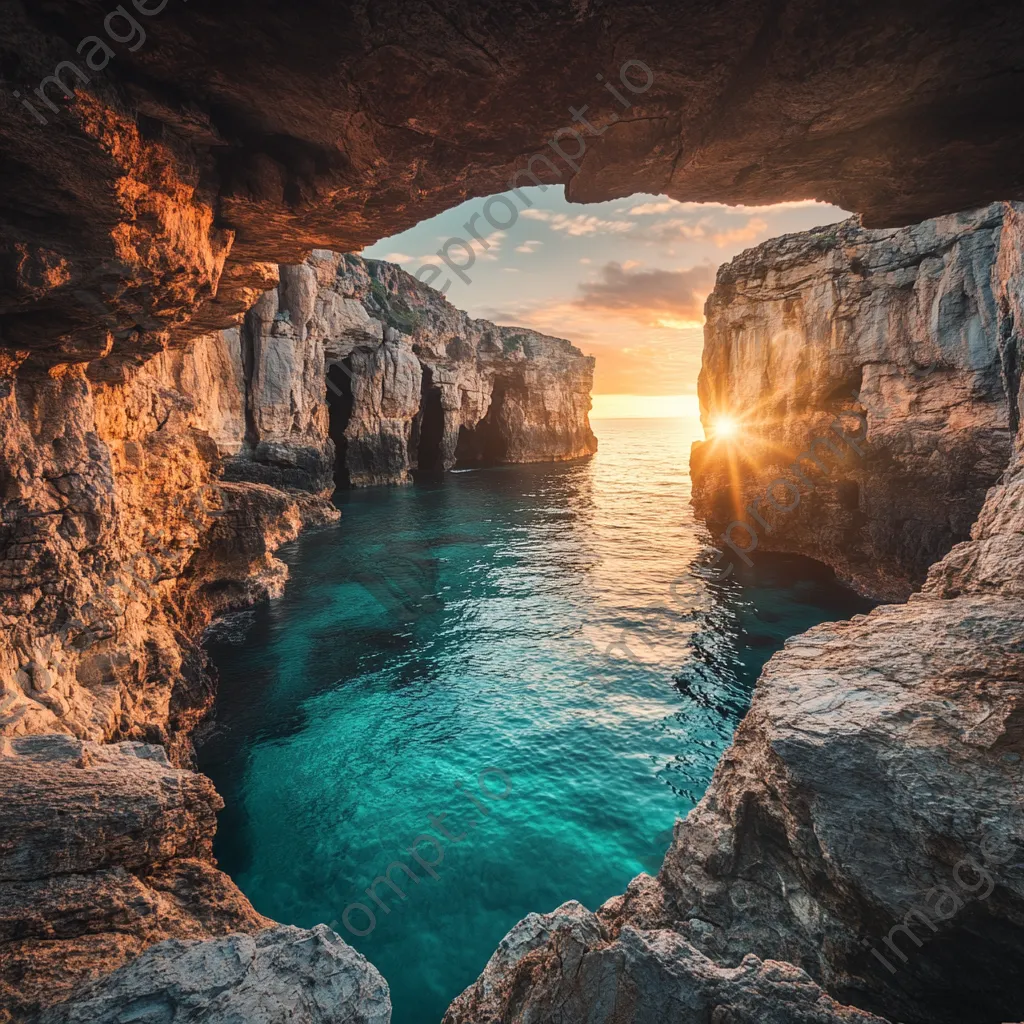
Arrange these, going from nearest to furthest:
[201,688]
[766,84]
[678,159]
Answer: [766,84]
[678,159]
[201,688]

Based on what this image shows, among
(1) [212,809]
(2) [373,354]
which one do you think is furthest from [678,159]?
(2) [373,354]

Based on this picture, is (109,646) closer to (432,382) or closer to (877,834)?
(877,834)

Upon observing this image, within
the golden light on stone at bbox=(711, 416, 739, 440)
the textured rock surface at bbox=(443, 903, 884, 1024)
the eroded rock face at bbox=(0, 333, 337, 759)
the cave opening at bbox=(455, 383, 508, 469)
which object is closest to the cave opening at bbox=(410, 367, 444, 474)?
the cave opening at bbox=(455, 383, 508, 469)

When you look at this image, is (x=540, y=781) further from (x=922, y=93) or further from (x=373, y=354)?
(x=373, y=354)

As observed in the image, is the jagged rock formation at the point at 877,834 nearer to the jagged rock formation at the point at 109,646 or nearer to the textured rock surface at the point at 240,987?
the textured rock surface at the point at 240,987

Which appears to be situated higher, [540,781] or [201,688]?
A: [201,688]

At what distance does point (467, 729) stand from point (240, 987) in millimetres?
11344

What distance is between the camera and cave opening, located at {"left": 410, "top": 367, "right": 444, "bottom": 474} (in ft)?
218

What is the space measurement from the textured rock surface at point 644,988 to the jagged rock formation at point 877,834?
2.1 inches

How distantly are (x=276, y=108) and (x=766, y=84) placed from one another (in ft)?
19.1

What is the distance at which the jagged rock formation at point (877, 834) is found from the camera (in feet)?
15.2

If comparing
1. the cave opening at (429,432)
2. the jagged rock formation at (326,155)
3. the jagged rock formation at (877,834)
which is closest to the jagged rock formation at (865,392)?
the jagged rock formation at (326,155)

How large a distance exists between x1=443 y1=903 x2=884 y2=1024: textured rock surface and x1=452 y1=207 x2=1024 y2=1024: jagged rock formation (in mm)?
55

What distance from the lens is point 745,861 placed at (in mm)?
6285
